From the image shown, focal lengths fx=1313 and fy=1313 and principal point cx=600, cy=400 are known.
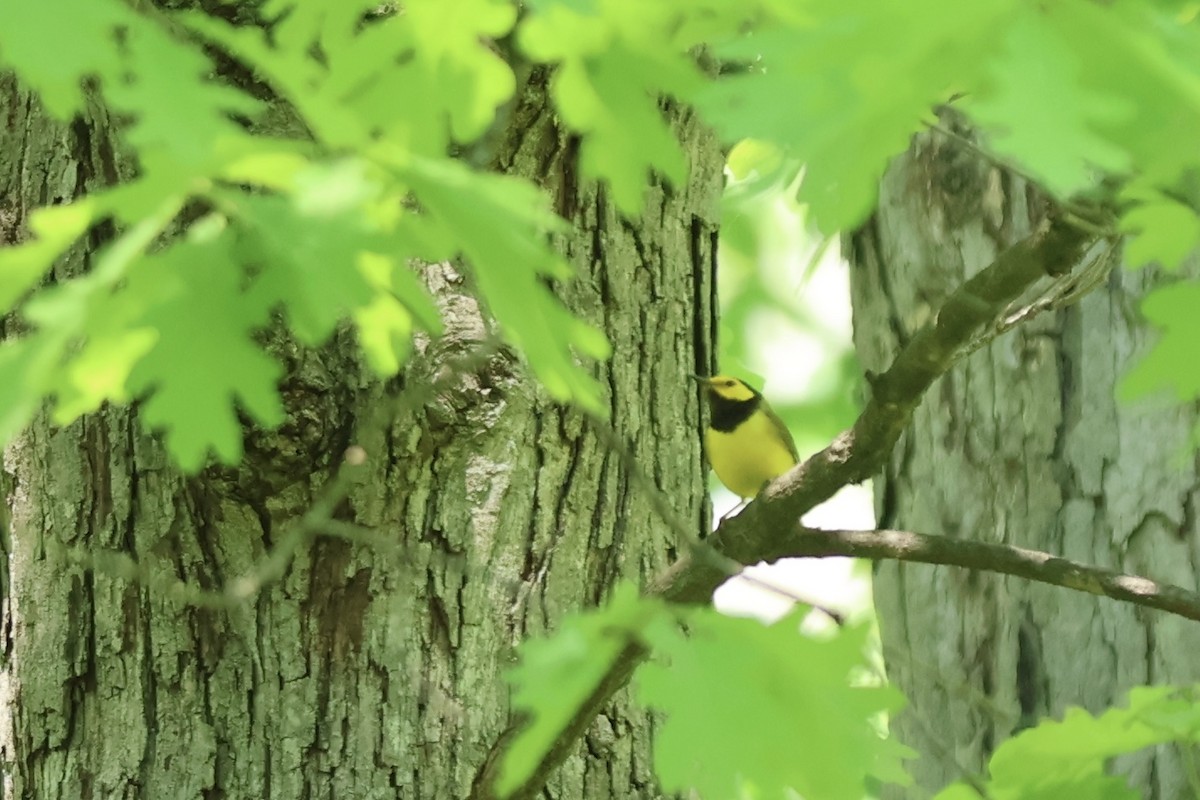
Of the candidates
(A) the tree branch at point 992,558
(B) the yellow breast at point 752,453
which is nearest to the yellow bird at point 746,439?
(B) the yellow breast at point 752,453

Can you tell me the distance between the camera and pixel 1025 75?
0.76 m

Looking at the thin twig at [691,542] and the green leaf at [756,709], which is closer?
the green leaf at [756,709]

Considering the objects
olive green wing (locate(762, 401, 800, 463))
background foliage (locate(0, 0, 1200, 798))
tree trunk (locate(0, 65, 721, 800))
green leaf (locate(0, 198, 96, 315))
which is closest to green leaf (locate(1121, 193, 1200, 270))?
background foliage (locate(0, 0, 1200, 798))

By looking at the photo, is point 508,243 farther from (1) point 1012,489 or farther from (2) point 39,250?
(1) point 1012,489

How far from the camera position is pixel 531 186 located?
951mm

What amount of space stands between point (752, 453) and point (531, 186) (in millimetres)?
3320

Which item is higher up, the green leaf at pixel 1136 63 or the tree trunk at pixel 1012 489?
the tree trunk at pixel 1012 489

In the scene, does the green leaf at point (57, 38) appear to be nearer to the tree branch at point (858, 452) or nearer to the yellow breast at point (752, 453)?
the tree branch at point (858, 452)

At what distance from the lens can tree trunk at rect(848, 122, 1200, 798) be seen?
9.20ft

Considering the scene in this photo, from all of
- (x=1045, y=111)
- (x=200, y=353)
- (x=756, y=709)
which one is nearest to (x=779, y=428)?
(x=756, y=709)

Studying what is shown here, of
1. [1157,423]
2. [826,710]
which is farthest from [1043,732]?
[1157,423]

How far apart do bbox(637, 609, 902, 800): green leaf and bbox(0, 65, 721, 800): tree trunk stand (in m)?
0.81

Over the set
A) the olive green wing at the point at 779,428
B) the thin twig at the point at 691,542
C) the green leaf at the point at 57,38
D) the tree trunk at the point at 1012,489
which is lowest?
the thin twig at the point at 691,542

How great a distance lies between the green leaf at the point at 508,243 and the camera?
Result: 880 millimetres
